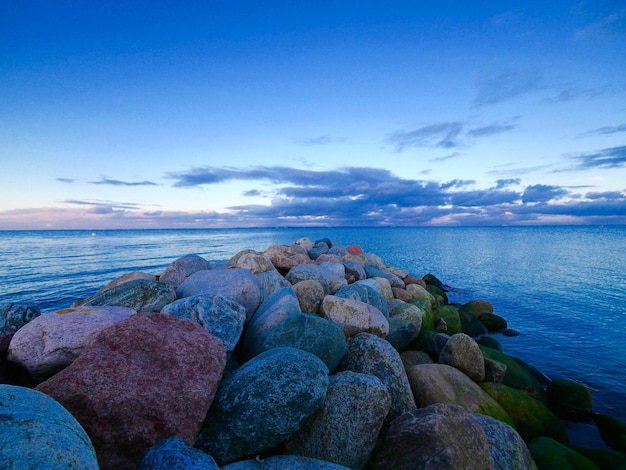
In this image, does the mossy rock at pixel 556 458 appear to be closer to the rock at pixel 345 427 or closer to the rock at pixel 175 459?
the rock at pixel 345 427

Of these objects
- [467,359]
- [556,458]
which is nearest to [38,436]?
[556,458]

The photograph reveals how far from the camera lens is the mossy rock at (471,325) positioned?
43.8 ft

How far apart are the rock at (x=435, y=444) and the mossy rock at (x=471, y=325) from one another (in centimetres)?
1037

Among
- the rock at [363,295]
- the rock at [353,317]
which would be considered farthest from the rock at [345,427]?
the rock at [363,295]

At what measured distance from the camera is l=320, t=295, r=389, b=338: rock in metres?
6.72

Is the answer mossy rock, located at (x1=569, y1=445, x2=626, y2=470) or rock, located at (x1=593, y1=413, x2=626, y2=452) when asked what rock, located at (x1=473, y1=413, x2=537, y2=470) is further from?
rock, located at (x1=593, y1=413, x2=626, y2=452)

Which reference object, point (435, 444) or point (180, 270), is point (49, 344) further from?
point (180, 270)

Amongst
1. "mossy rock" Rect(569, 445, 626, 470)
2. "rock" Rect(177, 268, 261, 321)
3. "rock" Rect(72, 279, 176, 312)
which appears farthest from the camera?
"rock" Rect(177, 268, 261, 321)

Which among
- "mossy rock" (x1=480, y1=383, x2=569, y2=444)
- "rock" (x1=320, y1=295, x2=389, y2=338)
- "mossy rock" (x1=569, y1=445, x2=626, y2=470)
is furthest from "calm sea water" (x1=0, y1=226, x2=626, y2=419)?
"rock" (x1=320, y1=295, x2=389, y2=338)

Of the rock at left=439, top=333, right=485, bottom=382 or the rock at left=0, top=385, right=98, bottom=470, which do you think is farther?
the rock at left=439, top=333, right=485, bottom=382

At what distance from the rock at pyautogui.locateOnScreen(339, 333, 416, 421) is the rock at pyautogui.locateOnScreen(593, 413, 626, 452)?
5075 millimetres

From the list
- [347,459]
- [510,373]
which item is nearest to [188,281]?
[347,459]

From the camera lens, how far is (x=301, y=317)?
5.54m

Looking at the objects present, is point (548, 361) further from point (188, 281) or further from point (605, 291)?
point (605, 291)
